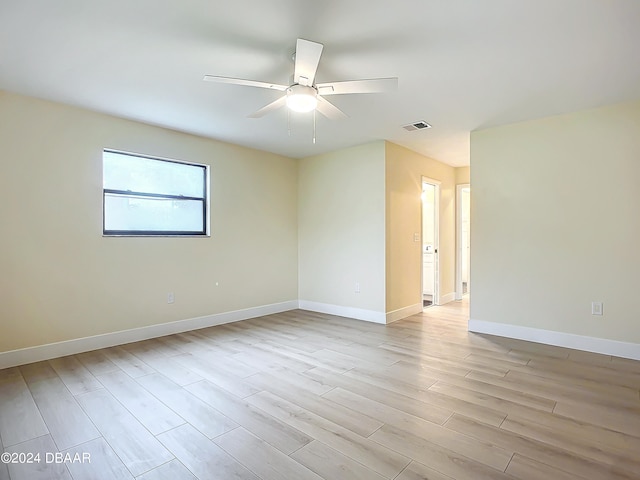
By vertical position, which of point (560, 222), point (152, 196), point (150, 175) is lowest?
point (560, 222)

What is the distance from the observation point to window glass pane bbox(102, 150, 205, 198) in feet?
12.5

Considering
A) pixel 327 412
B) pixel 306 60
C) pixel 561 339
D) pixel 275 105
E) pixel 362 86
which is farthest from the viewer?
pixel 561 339

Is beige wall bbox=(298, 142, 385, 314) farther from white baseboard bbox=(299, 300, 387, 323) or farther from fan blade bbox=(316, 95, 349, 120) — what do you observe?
fan blade bbox=(316, 95, 349, 120)

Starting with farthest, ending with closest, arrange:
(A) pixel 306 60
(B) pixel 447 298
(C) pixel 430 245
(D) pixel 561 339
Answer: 1. (C) pixel 430 245
2. (B) pixel 447 298
3. (D) pixel 561 339
4. (A) pixel 306 60

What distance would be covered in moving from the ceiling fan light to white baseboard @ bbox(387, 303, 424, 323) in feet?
10.4

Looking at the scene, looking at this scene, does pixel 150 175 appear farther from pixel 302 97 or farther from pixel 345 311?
pixel 345 311

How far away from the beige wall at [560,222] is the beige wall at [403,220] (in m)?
1.01

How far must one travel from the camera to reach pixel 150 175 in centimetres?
411

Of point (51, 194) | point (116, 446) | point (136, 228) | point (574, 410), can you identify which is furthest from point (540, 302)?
point (51, 194)

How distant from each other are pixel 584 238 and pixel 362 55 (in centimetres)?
301

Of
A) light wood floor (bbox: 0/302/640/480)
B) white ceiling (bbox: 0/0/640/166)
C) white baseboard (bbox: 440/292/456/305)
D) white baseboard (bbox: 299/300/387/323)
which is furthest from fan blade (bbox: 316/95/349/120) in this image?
white baseboard (bbox: 440/292/456/305)

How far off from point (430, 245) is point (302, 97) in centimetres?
462

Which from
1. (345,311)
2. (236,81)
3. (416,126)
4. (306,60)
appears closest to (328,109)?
(306,60)

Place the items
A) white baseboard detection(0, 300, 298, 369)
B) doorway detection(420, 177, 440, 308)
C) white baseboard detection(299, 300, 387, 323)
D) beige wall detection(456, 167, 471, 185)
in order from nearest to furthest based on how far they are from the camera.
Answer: white baseboard detection(0, 300, 298, 369)
white baseboard detection(299, 300, 387, 323)
doorway detection(420, 177, 440, 308)
beige wall detection(456, 167, 471, 185)
